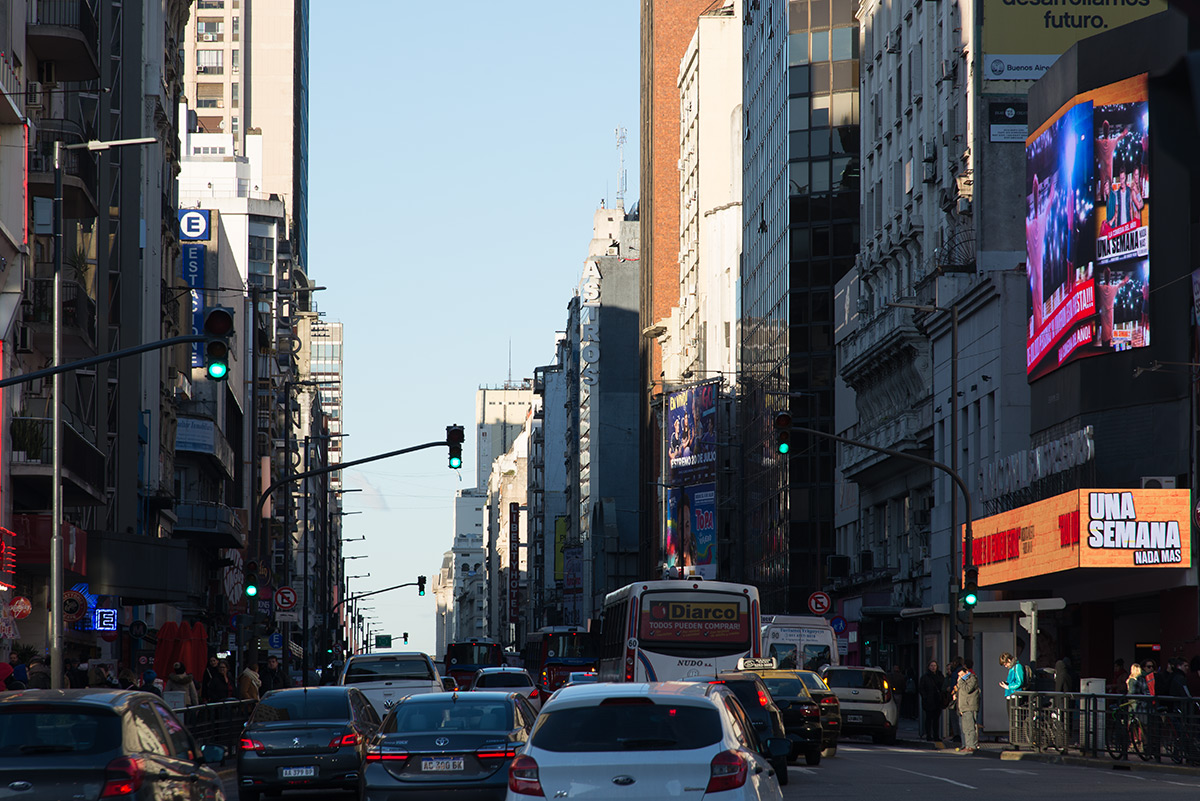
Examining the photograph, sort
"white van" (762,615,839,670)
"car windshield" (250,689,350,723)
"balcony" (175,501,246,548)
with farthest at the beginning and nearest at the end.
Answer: "balcony" (175,501,246,548) → "white van" (762,615,839,670) → "car windshield" (250,689,350,723)

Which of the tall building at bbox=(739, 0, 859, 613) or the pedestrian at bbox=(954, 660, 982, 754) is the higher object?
the tall building at bbox=(739, 0, 859, 613)

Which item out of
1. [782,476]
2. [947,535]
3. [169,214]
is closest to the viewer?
[947,535]

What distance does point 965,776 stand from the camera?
26016 mm

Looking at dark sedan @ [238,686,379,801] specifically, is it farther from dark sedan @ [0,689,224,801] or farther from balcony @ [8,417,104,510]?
balcony @ [8,417,104,510]

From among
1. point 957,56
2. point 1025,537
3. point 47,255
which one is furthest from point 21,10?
point 957,56

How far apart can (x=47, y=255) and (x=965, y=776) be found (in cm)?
2501

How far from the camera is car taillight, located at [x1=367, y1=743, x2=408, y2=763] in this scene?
56.3 feet

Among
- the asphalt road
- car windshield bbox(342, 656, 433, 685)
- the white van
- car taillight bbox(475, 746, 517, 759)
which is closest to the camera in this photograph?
car taillight bbox(475, 746, 517, 759)

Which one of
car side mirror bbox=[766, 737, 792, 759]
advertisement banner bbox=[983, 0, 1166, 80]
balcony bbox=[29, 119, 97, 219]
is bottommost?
car side mirror bbox=[766, 737, 792, 759]

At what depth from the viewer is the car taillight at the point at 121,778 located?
437 inches

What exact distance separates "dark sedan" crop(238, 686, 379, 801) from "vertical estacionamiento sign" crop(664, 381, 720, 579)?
7835cm

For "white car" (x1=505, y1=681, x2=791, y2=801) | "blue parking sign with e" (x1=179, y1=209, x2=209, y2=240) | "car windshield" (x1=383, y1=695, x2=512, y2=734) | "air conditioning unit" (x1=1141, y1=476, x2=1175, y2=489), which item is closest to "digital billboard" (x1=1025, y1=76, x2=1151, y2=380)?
"air conditioning unit" (x1=1141, y1=476, x2=1175, y2=489)

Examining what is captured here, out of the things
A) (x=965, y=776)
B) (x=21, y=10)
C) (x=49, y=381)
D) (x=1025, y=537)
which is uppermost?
(x=21, y=10)

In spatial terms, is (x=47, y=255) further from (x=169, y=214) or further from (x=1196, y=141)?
(x=1196, y=141)
